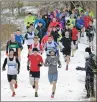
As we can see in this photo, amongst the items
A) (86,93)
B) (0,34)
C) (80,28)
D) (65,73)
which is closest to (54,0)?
(0,34)

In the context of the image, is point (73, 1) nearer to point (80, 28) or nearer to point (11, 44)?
point (80, 28)

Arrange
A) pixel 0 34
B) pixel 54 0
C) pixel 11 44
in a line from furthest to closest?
pixel 54 0 → pixel 0 34 → pixel 11 44

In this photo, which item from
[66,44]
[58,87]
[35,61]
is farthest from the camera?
[66,44]

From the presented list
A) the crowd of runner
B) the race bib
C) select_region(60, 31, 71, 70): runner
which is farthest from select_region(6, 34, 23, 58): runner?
select_region(60, 31, 71, 70): runner

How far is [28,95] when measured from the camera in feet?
50.9

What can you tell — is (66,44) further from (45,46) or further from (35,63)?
(35,63)

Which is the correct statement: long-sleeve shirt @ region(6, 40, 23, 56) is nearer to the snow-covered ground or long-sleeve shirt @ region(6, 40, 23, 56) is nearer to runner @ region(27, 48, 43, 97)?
the snow-covered ground

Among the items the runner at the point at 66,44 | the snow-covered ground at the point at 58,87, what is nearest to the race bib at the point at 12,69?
the snow-covered ground at the point at 58,87

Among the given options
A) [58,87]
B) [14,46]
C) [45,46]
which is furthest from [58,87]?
[14,46]

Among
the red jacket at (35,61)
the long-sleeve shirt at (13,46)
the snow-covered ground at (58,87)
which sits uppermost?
the long-sleeve shirt at (13,46)

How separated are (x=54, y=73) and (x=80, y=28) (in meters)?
9.87

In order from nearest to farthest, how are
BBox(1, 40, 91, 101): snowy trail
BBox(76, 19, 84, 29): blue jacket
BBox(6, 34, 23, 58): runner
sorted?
1. BBox(1, 40, 91, 101): snowy trail
2. BBox(6, 34, 23, 58): runner
3. BBox(76, 19, 84, 29): blue jacket

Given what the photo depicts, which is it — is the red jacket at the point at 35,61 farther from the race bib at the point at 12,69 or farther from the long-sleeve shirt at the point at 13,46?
the long-sleeve shirt at the point at 13,46

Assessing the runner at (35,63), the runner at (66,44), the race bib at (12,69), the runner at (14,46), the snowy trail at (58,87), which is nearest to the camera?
the runner at (35,63)
